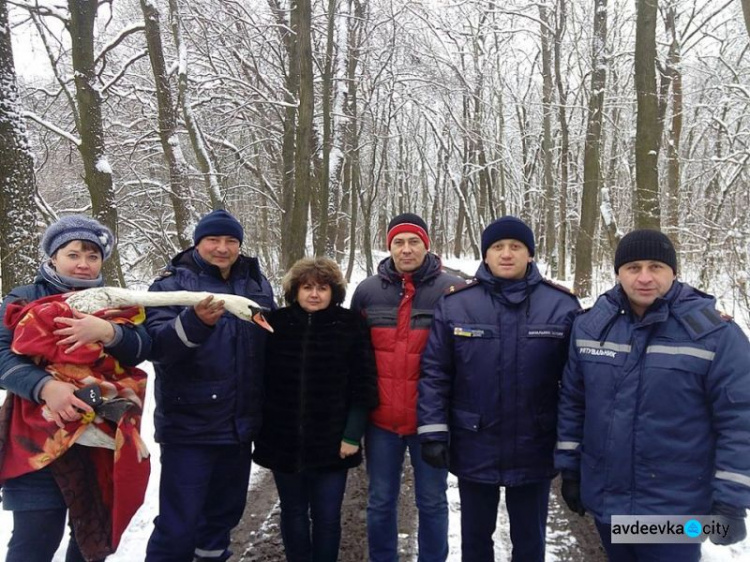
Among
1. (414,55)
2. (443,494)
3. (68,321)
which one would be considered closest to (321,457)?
(443,494)

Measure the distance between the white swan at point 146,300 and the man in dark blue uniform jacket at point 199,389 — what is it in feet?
0.26

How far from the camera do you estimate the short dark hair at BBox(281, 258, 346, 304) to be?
310 cm

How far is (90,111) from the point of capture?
26.2ft

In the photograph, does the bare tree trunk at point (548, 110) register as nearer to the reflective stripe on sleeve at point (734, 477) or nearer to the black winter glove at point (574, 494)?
the black winter glove at point (574, 494)

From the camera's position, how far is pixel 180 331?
274cm

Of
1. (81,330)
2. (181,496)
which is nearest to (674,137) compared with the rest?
(181,496)

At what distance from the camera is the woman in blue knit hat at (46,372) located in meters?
2.28

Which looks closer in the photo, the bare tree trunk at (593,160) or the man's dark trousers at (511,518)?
the man's dark trousers at (511,518)

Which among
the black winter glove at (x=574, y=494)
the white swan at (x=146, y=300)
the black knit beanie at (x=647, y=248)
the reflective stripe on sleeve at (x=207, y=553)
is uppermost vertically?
the black knit beanie at (x=647, y=248)

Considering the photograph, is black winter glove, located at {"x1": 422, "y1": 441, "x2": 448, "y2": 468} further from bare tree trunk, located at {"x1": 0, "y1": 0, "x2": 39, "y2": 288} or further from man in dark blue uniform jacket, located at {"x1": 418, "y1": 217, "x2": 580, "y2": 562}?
bare tree trunk, located at {"x1": 0, "y1": 0, "x2": 39, "y2": 288}

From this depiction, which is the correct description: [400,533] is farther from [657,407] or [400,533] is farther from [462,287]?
[657,407]

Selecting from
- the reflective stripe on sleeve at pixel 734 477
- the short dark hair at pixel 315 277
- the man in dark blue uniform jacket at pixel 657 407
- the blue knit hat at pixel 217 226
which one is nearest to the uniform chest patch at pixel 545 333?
the man in dark blue uniform jacket at pixel 657 407

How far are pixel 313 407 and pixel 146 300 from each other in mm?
1124

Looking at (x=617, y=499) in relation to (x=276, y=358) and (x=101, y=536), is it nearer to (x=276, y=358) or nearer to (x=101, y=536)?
(x=276, y=358)
